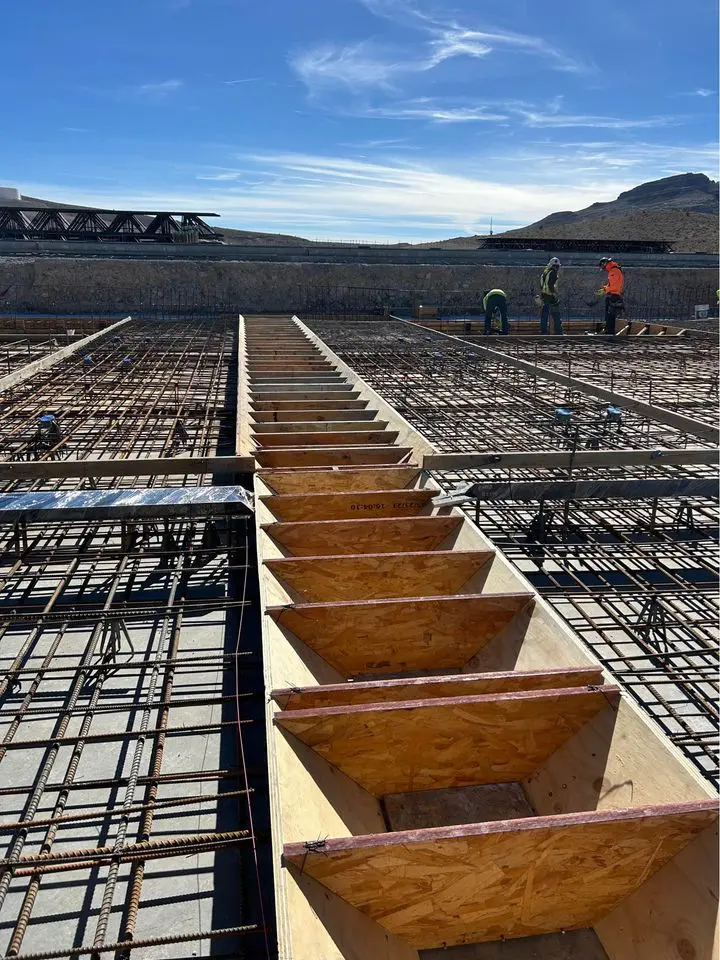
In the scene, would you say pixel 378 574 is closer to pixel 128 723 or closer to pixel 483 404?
pixel 128 723

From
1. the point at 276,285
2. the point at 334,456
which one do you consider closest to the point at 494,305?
the point at 276,285

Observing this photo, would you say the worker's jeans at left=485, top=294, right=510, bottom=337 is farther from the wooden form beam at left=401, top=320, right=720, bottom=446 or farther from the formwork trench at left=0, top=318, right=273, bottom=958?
the formwork trench at left=0, top=318, right=273, bottom=958

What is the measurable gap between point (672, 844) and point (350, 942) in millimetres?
1332

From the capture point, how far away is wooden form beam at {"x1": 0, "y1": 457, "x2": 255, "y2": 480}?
21.3 feet

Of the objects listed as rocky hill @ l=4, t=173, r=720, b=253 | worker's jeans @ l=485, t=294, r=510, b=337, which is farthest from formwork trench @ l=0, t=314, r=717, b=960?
rocky hill @ l=4, t=173, r=720, b=253

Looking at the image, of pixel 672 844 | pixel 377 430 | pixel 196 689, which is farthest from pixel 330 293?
pixel 672 844

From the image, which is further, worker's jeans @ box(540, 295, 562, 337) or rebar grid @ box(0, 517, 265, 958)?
worker's jeans @ box(540, 295, 562, 337)

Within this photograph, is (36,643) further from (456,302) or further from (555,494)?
(456,302)

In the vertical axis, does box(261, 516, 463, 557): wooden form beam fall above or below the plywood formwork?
above

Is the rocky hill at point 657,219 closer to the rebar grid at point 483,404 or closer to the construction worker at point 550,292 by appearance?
the construction worker at point 550,292

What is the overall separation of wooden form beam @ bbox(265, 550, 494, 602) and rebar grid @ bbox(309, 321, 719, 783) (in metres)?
1.07

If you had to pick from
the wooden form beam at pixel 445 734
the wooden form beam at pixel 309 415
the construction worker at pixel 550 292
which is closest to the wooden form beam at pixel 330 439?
the wooden form beam at pixel 309 415

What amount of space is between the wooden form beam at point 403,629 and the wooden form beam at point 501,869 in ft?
5.44

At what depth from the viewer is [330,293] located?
1099 inches
